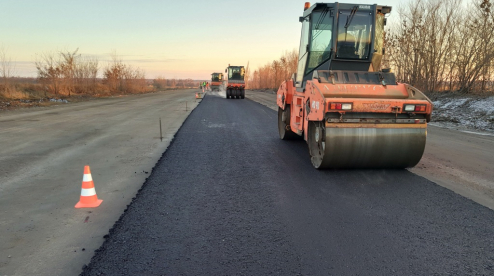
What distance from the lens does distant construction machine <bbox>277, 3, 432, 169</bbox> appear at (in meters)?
5.06

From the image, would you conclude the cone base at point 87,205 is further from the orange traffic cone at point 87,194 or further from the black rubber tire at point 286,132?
the black rubber tire at point 286,132

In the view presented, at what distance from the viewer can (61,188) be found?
4887mm

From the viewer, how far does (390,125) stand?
5137mm

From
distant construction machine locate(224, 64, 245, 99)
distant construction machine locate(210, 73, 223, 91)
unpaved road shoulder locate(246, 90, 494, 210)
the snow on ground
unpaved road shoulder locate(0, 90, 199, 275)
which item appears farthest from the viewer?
distant construction machine locate(210, 73, 223, 91)

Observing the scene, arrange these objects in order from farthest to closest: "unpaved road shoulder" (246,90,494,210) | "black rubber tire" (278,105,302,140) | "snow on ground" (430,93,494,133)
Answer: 1. "snow on ground" (430,93,494,133)
2. "black rubber tire" (278,105,302,140)
3. "unpaved road shoulder" (246,90,494,210)

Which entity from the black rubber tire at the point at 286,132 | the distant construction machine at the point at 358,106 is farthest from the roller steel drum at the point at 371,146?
the black rubber tire at the point at 286,132

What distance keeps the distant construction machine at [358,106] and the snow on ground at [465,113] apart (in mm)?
7588

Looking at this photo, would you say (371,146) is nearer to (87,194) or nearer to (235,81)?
(87,194)

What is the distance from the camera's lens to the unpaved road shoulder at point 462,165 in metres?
4.73

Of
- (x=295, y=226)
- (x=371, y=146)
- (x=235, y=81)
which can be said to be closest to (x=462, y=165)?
(x=371, y=146)

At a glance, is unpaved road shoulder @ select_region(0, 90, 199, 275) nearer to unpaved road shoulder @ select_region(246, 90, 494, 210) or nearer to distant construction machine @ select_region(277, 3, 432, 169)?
distant construction machine @ select_region(277, 3, 432, 169)

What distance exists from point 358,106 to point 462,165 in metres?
3.08

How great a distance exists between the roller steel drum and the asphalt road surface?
0.28 meters

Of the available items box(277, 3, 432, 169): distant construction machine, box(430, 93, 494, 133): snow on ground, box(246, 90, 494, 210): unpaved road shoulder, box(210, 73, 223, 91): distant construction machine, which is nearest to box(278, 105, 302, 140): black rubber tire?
box(277, 3, 432, 169): distant construction machine
